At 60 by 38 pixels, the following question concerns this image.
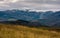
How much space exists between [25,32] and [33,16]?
140 mm

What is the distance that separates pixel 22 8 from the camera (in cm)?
113

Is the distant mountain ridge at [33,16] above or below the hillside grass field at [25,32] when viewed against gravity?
above

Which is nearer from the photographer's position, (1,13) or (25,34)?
(25,34)

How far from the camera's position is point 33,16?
1099 millimetres

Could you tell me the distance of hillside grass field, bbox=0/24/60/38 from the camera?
102 centimetres

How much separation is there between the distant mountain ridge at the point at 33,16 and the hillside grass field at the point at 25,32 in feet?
0.19

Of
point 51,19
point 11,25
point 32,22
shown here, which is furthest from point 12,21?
point 51,19

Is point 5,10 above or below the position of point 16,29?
above

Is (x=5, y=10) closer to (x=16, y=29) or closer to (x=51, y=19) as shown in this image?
(x=16, y=29)

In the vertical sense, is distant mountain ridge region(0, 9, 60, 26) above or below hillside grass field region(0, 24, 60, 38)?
above

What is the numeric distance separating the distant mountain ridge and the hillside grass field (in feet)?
0.19

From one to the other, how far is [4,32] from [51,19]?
14.1 inches

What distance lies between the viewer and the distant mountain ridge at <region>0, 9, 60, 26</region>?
1.08 metres

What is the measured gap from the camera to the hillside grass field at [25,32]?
3.35 feet
